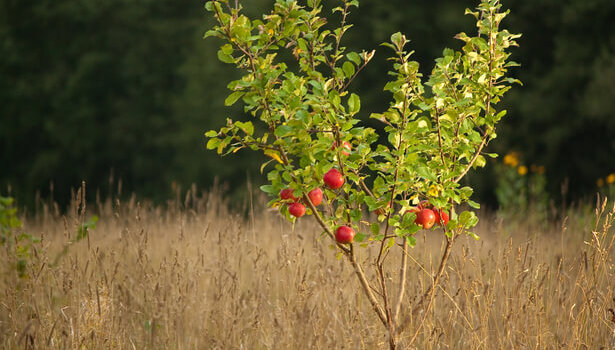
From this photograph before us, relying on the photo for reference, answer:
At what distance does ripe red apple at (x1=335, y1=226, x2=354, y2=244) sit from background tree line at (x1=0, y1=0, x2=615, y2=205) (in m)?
7.04

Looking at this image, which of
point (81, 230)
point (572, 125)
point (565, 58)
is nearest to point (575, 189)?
point (572, 125)

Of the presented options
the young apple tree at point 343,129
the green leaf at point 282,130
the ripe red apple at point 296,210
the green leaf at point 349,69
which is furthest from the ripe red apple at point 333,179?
the green leaf at point 349,69

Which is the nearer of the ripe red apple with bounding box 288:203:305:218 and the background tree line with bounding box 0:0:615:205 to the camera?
the ripe red apple with bounding box 288:203:305:218

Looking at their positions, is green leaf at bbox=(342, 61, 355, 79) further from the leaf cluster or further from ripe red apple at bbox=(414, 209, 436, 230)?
ripe red apple at bbox=(414, 209, 436, 230)

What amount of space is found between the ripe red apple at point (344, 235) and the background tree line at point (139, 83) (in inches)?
277

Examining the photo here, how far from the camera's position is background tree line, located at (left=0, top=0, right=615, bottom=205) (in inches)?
371

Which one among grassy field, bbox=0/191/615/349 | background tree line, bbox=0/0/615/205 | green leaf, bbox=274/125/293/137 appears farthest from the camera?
background tree line, bbox=0/0/615/205

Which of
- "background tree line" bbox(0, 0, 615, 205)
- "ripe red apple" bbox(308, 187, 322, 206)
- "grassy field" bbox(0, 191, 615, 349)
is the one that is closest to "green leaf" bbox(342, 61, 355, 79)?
"ripe red apple" bbox(308, 187, 322, 206)

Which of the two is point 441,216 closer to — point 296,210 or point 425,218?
point 425,218

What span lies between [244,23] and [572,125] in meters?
7.21

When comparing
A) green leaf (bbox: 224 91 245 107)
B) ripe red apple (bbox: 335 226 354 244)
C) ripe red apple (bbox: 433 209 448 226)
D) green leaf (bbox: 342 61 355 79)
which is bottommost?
ripe red apple (bbox: 335 226 354 244)

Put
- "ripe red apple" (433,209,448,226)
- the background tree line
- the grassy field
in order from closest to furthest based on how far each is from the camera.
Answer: "ripe red apple" (433,209,448,226)
the grassy field
the background tree line

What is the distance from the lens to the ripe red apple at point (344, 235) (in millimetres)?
2334

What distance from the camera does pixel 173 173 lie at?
40.8 feet
